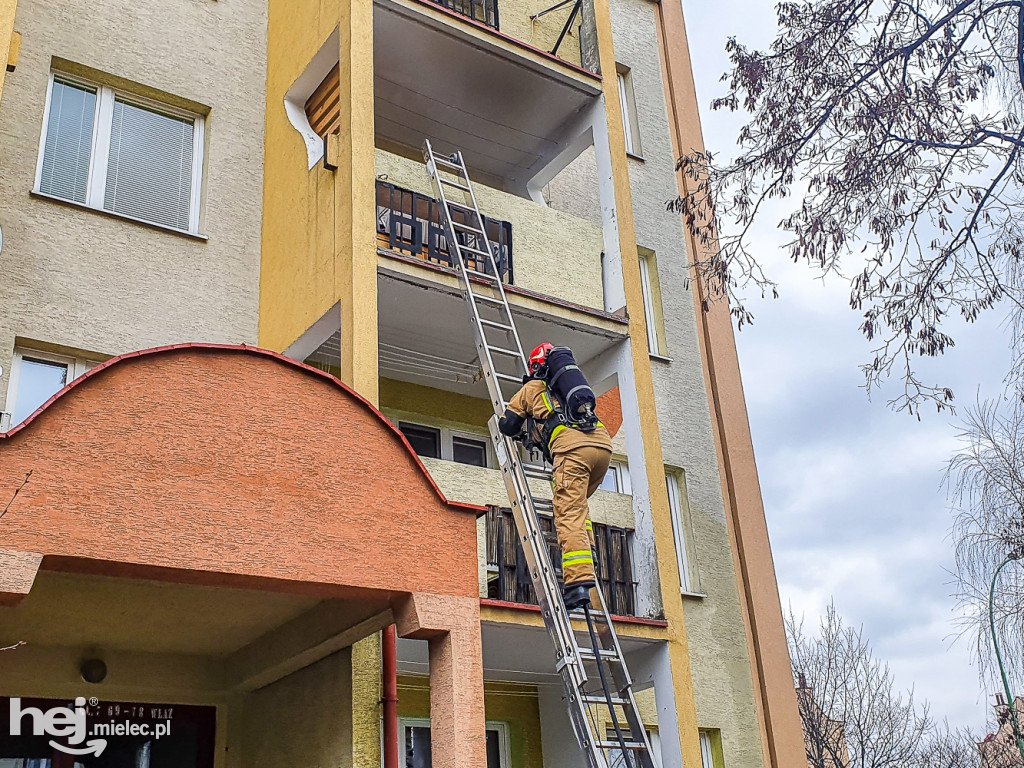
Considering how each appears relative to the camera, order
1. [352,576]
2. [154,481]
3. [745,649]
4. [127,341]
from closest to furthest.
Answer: [154,481] < [352,576] < [127,341] < [745,649]

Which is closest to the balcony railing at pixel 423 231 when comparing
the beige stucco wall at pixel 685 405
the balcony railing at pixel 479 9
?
the balcony railing at pixel 479 9

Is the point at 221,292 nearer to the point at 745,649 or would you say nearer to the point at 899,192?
the point at 899,192

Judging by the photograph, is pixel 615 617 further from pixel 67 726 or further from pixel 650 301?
pixel 650 301

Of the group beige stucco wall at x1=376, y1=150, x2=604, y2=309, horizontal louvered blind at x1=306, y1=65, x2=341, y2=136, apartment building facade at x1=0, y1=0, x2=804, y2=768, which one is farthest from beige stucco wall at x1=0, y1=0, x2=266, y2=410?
beige stucco wall at x1=376, y1=150, x2=604, y2=309

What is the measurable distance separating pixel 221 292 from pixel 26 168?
2.15 metres

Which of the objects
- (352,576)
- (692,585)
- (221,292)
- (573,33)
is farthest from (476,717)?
(573,33)

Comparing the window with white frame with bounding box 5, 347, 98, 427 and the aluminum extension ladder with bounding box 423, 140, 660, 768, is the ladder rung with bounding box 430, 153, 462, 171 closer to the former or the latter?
the aluminum extension ladder with bounding box 423, 140, 660, 768

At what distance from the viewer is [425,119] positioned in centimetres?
1197

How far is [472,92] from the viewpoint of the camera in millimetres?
11578

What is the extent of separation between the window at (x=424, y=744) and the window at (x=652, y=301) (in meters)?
5.80

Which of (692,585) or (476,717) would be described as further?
(692,585)

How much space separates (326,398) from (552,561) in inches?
103

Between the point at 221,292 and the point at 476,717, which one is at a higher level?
the point at 221,292

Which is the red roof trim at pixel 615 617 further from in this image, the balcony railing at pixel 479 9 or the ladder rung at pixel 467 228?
the balcony railing at pixel 479 9
